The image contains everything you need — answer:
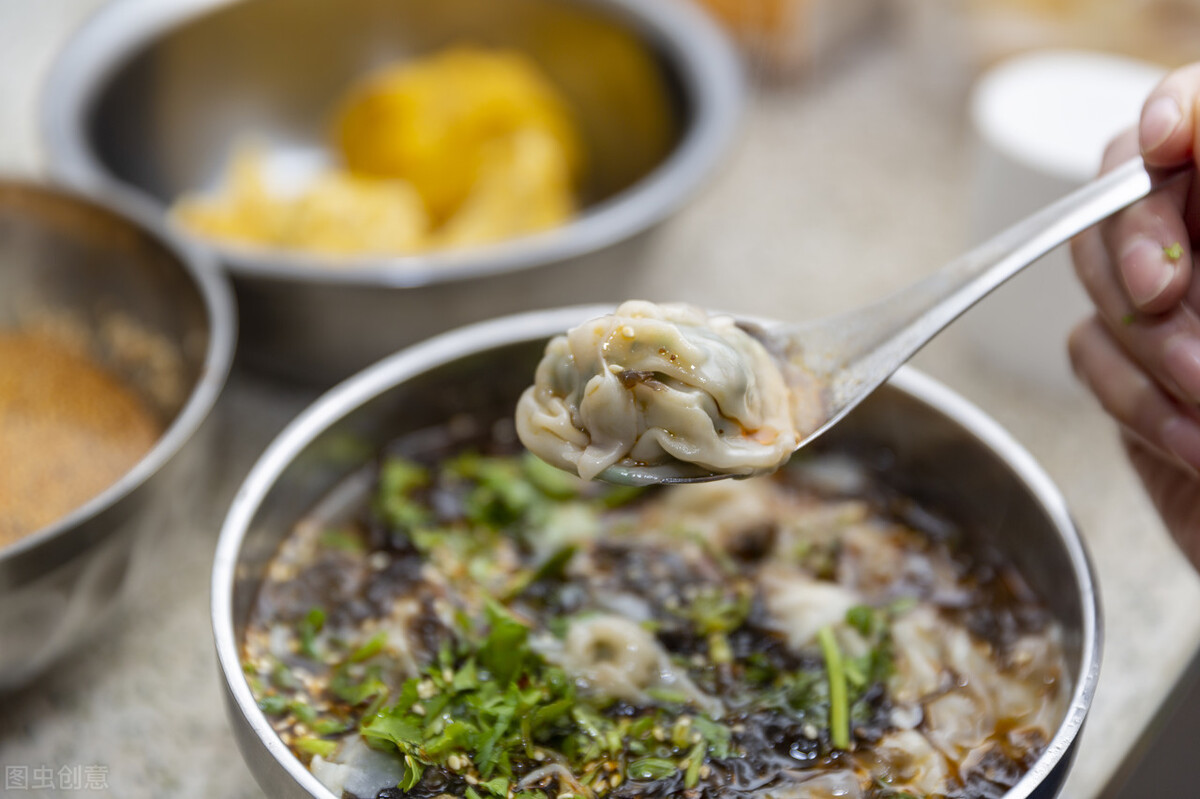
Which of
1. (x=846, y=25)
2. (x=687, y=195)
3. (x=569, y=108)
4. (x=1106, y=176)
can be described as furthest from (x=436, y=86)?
(x=1106, y=176)

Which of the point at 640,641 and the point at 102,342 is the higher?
the point at 640,641

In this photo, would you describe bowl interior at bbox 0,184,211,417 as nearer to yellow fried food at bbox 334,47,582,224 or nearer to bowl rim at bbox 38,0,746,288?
bowl rim at bbox 38,0,746,288

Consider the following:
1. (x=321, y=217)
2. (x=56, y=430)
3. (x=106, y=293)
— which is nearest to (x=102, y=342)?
(x=106, y=293)

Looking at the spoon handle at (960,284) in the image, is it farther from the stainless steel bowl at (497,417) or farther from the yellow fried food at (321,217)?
the yellow fried food at (321,217)

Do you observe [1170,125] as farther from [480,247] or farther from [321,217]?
[321,217]

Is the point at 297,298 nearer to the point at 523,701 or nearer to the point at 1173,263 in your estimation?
the point at 523,701
